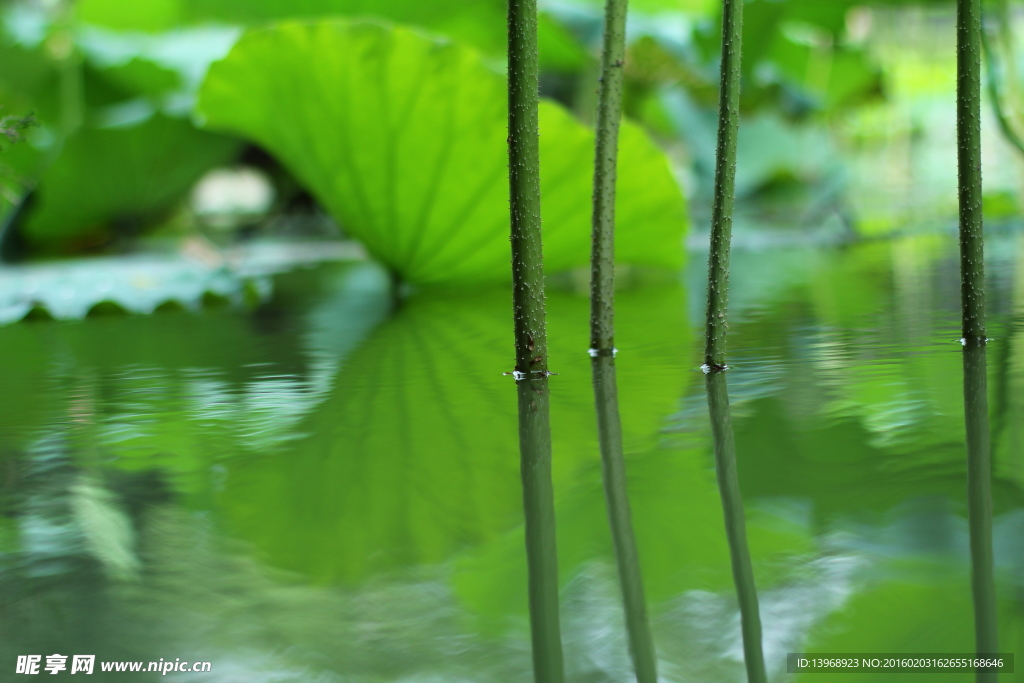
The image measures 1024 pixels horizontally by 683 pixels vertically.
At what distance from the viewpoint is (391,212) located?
4.37 feet

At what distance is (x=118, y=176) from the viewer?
2.17 meters

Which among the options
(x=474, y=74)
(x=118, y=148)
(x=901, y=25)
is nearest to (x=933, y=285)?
(x=474, y=74)

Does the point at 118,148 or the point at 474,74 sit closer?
the point at 474,74

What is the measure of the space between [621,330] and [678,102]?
2.01m

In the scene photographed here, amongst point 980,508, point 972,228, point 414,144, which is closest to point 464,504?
point 980,508

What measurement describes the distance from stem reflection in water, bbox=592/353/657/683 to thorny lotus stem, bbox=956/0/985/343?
0.29 m

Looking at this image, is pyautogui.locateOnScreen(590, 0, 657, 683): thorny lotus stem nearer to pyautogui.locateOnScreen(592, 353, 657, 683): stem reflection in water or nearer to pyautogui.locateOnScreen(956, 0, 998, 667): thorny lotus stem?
pyautogui.locateOnScreen(592, 353, 657, 683): stem reflection in water

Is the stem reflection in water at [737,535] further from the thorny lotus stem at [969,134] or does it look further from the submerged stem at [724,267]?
the thorny lotus stem at [969,134]

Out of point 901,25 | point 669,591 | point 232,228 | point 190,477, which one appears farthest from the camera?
point 901,25

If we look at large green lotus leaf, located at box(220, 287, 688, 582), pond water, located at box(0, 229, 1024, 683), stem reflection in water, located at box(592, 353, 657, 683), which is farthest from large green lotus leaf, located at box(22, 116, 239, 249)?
stem reflection in water, located at box(592, 353, 657, 683)

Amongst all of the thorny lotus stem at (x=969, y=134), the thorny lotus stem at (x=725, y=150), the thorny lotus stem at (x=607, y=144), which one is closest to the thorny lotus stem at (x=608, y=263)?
the thorny lotus stem at (x=607, y=144)

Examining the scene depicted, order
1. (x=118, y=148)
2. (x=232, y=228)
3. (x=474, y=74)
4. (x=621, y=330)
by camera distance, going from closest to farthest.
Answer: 1. (x=621, y=330)
2. (x=474, y=74)
3. (x=118, y=148)
4. (x=232, y=228)

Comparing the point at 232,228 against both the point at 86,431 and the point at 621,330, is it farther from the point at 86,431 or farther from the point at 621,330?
the point at 86,431

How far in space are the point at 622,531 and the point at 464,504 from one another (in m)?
0.09
